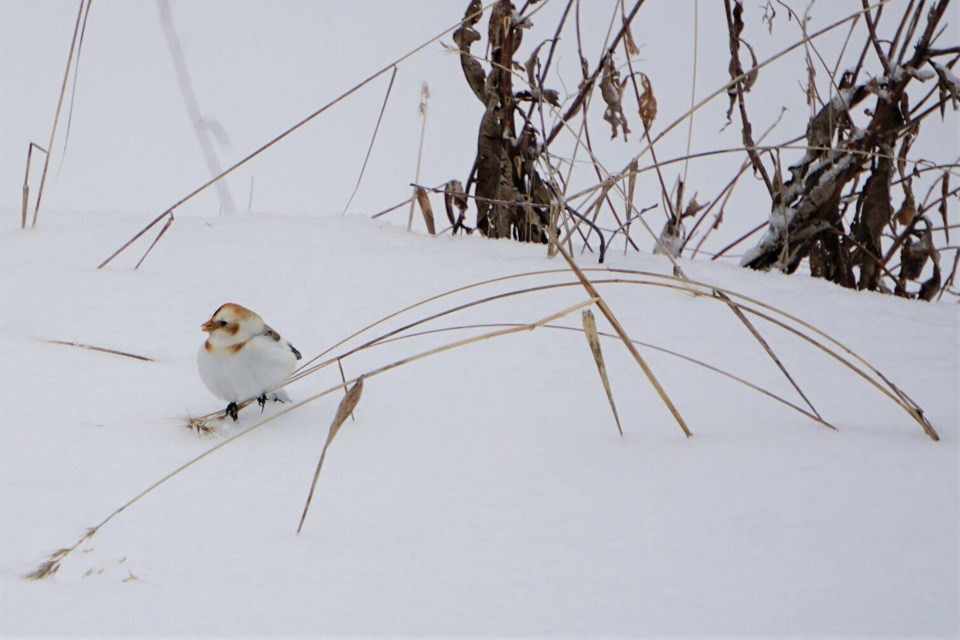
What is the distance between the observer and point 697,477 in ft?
4.77

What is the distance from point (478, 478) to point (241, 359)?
507mm

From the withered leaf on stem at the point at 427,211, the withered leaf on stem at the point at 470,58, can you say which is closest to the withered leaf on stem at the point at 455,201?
the withered leaf on stem at the point at 427,211

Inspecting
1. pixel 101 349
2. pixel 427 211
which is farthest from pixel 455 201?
pixel 101 349

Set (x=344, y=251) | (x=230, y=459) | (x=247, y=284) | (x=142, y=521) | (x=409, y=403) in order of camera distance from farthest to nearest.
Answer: (x=344, y=251) < (x=247, y=284) < (x=409, y=403) < (x=230, y=459) < (x=142, y=521)

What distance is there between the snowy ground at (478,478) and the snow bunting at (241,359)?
71 millimetres

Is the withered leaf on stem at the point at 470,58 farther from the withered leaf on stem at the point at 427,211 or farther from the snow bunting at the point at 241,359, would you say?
the snow bunting at the point at 241,359

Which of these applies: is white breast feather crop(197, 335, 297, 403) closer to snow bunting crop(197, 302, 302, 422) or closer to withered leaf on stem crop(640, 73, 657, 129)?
snow bunting crop(197, 302, 302, 422)

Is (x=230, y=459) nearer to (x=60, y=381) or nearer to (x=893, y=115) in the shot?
(x=60, y=381)

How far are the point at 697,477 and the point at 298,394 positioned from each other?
2.82ft

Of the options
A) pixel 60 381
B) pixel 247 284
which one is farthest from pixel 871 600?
pixel 247 284

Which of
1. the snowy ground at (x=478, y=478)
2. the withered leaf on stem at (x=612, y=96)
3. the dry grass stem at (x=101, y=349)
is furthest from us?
the withered leaf on stem at (x=612, y=96)

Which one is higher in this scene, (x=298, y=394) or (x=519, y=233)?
(x=519, y=233)

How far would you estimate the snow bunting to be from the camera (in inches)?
69.0

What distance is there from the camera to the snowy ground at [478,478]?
3.73 ft
